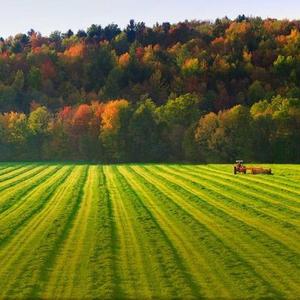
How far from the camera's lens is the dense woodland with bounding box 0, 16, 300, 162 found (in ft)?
253

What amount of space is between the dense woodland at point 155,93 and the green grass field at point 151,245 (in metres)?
46.3

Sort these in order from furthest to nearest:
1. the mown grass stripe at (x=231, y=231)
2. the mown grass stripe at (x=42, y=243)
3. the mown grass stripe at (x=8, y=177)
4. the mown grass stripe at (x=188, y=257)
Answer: the mown grass stripe at (x=8, y=177), the mown grass stripe at (x=231, y=231), the mown grass stripe at (x=42, y=243), the mown grass stripe at (x=188, y=257)

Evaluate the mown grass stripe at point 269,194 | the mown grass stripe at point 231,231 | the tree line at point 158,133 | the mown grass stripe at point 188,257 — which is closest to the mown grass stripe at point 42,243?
the mown grass stripe at point 188,257

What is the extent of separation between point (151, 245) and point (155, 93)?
108993mm

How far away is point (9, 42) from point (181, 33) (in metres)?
48.1

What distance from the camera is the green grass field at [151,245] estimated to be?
12867mm

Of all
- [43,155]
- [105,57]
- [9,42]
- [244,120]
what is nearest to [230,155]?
[244,120]

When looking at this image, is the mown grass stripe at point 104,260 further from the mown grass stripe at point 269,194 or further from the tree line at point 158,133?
the tree line at point 158,133

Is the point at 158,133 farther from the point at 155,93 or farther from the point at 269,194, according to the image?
the point at 269,194

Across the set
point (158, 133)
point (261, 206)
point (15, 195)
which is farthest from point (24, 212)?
point (158, 133)

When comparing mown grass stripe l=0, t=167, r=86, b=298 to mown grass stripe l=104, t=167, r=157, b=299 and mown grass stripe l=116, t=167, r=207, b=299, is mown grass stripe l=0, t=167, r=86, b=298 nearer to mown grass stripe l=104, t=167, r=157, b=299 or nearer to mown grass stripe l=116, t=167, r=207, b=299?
mown grass stripe l=104, t=167, r=157, b=299

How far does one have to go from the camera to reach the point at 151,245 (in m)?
17.0

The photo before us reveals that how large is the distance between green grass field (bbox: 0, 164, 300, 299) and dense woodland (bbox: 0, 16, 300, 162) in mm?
46339

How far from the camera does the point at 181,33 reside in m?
158
